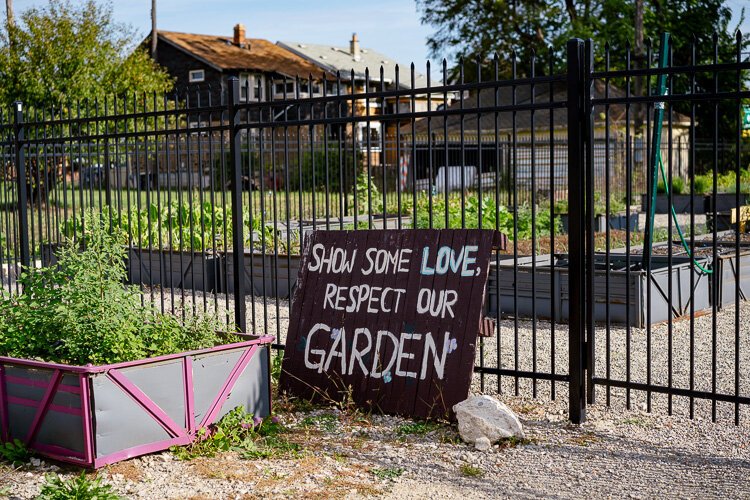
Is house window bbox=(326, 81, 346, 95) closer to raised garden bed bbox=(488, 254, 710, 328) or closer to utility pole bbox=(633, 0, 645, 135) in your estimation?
raised garden bed bbox=(488, 254, 710, 328)

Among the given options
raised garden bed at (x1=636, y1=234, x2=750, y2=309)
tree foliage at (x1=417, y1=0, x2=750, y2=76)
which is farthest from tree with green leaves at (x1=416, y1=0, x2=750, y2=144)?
raised garden bed at (x1=636, y1=234, x2=750, y2=309)

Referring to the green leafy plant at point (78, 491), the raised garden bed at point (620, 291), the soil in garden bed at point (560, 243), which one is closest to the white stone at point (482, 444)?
the green leafy plant at point (78, 491)

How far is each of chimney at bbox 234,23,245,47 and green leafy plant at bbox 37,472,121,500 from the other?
51.8m

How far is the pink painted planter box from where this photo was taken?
4660 mm

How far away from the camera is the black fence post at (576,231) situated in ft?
17.1

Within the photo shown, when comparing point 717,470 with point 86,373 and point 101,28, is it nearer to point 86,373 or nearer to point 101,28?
point 86,373

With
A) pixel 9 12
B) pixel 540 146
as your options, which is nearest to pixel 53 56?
pixel 9 12

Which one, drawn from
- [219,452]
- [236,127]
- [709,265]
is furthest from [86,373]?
[709,265]

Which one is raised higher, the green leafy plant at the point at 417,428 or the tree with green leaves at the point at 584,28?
the tree with green leaves at the point at 584,28

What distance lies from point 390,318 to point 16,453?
2263 mm

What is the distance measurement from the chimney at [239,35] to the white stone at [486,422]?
5122cm

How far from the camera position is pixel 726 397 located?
195 inches

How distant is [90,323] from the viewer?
505 cm

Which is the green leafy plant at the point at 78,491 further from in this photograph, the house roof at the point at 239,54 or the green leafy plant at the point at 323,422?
the house roof at the point at 239,54
